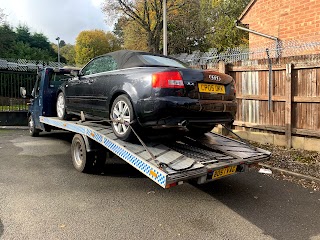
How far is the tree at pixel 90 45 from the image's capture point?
50.8m

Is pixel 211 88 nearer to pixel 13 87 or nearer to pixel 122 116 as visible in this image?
pixel 122 116

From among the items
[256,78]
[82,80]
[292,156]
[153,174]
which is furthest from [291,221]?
[256,78]

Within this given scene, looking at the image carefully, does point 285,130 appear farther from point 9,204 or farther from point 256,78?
point 9,204

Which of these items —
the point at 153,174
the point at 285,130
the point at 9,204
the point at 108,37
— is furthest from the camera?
the point at 108,37

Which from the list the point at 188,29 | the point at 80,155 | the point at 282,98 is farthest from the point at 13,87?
the point at 188,29

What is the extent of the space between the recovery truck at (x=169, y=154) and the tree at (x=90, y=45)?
46461 mm

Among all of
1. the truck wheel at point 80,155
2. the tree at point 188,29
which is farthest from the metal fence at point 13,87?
the tree at point 188,29

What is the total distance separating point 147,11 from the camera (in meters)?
32.5

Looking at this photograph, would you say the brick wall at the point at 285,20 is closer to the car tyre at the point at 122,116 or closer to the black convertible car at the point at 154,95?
the black convertible car at the point at 154,95

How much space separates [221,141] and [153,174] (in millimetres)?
2019

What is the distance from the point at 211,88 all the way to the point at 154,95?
0.90 meters

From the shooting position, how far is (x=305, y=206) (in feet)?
13.7

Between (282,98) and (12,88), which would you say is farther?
(12,88)

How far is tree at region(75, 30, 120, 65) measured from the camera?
50750mm
